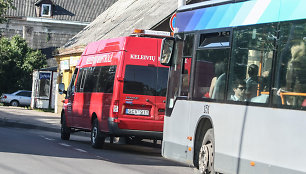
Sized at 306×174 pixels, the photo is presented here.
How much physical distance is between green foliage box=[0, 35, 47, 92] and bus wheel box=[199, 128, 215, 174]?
156 ft

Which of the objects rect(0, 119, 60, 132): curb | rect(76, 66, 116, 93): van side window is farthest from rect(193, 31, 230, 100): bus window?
rect(0, 119, 60, 132): curb

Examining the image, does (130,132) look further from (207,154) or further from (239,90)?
(239,90)

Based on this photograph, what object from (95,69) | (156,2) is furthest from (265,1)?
(156,2)

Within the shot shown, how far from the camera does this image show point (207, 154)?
1138 cm

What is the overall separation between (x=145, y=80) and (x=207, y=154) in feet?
18.3

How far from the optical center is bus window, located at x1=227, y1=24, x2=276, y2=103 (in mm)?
9547

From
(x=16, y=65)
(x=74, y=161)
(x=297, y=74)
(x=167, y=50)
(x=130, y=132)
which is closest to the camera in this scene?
(x=297, y=74)

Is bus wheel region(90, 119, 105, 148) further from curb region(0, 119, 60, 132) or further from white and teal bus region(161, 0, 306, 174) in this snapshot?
curb region(0, 119, 60, 132)

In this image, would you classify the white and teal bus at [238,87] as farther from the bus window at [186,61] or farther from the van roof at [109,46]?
the van roof at [109,46]

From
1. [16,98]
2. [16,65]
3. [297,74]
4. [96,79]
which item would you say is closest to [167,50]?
[297,74]

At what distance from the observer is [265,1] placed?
9.78 m

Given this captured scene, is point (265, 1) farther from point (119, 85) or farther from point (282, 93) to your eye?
point (119, 85)

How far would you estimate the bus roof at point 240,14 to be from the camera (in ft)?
29.6

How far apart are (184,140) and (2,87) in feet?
158
